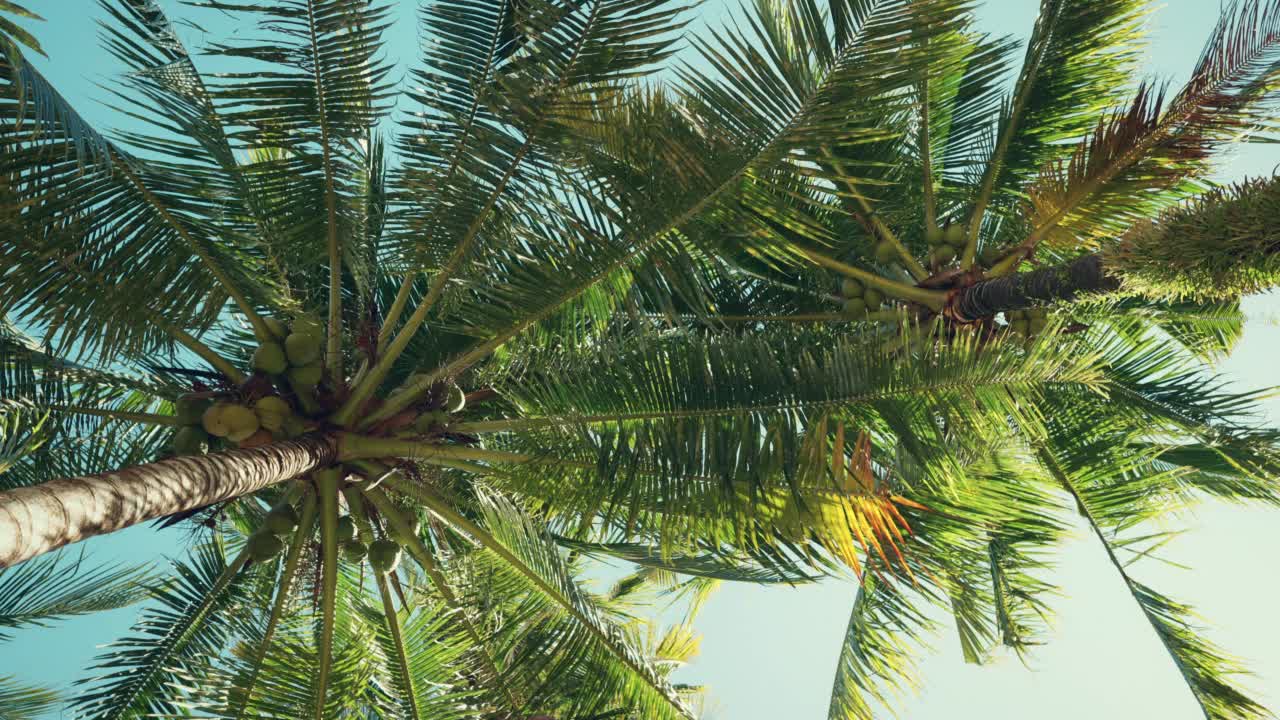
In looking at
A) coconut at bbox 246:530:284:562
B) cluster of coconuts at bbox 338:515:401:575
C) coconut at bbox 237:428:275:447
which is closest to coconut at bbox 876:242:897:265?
cluster of coconuts at bbox 338:515:401:575

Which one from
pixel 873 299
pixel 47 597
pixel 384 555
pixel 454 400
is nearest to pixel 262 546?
pixel 384 555

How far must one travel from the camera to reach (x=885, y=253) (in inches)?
241

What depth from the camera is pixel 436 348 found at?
241 inches

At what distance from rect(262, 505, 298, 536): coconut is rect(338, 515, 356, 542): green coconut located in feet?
0.74

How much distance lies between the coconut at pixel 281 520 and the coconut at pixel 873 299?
139 inches

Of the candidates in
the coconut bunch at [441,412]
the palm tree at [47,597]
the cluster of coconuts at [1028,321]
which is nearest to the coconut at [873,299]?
the cluster of coconuts at [1028,321]

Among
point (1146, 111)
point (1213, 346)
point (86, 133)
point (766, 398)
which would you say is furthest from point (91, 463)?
point (1213, 346)

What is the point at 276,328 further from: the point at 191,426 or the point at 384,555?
the point at 384,555

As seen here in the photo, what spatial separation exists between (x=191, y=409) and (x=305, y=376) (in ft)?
1.69

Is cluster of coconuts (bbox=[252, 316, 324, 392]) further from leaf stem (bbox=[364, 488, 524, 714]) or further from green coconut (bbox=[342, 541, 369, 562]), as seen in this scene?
green coconut (bbox=[342, 541, 369, 562])

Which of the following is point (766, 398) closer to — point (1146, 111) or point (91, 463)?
point (1146, 111)

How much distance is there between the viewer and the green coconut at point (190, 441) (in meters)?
4.44

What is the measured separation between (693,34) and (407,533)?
9.53 ft

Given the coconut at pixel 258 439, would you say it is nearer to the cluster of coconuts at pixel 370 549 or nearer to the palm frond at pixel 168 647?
the cluster of coconuts at pixel 370 549
